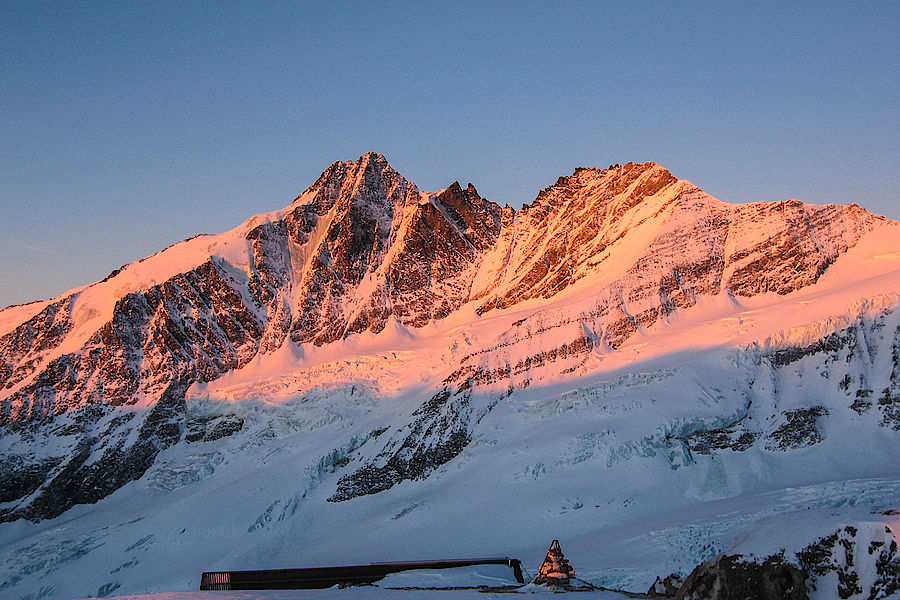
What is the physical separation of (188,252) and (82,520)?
234 feet

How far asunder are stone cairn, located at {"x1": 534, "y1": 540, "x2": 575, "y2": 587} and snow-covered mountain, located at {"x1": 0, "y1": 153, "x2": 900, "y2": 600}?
27.0 meters

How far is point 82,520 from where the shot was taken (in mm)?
137000

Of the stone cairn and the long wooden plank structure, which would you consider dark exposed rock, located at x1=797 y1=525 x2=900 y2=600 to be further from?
the long wooden plank structure

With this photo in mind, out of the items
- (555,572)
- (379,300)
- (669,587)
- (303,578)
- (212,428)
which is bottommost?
(303,578)

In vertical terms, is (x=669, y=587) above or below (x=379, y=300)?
below

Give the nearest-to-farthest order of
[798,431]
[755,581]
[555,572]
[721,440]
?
[755,581] < [555,572] < [798,431] < [721,440]

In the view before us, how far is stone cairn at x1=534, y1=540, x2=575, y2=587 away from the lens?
31922 mm

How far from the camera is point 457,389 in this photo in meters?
132

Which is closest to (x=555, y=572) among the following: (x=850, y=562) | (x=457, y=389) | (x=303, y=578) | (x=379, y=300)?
(x=850, y=562)

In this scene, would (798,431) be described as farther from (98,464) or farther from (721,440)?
(98,464)

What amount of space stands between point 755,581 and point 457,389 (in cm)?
10890

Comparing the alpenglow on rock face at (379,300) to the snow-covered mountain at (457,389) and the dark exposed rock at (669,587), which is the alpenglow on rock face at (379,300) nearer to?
the snow-covered mountain at (457,389)

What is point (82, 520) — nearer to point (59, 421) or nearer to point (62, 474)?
point (62, 474)

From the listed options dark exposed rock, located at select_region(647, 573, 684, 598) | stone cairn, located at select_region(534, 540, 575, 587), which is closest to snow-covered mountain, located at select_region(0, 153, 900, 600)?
dark exposed rock, located at select_region(647, 573, 684, 598)
